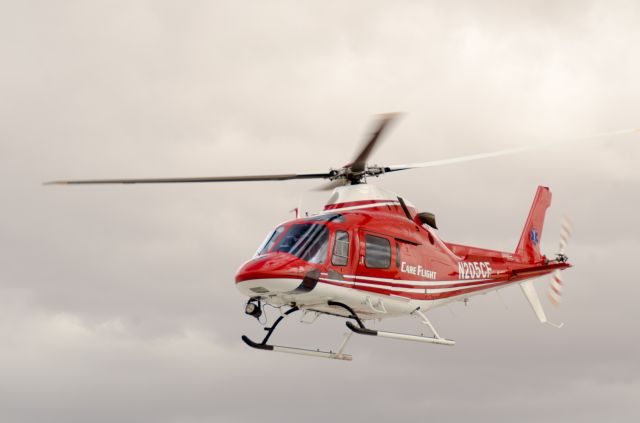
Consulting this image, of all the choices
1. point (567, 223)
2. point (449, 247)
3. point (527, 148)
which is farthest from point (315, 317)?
point (567, 223)

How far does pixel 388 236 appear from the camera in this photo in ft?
88.3

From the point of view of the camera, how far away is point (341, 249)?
25406 mm

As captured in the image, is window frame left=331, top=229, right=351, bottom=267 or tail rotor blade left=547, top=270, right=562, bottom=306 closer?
window frame left=331, top=229, right=351, bottom=267

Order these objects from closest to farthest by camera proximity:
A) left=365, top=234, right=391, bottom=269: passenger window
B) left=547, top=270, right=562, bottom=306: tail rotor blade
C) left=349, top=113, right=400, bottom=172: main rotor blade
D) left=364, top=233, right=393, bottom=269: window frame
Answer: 1. left=349, top=113, right=400, bottom=172: main rotor blade
2. left=364, top=233, right=393, bottom=269: window frame
3. left=365, top=234, right=391, bottom=269: passenger window
4. left=547, top=270, right=562, bottom=306: tail rotor blade

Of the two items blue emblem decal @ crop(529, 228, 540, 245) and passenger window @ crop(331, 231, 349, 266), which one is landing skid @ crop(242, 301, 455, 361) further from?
blue emblem decal @ crop(529, 228, 540, 245)

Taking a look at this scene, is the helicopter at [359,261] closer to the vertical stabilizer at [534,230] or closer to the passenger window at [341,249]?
the passenger window at [341,249]

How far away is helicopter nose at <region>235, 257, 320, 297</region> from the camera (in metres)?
23.8

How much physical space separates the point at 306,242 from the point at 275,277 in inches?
65.3

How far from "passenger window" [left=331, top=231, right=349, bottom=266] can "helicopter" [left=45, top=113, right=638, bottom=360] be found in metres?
0.03

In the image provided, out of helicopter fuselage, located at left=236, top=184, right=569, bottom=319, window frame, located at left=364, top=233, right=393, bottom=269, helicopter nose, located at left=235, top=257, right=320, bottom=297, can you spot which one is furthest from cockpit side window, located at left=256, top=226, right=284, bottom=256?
window frame, located at left=364, top=233, right=393, bottom=269

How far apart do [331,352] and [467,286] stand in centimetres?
639

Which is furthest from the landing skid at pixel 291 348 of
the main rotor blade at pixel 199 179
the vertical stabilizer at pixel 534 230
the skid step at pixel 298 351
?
the vertical stabilizer at pixel 534 230

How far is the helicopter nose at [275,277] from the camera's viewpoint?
23766 millimetres

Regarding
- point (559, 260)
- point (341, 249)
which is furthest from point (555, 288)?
point (341, 249)
